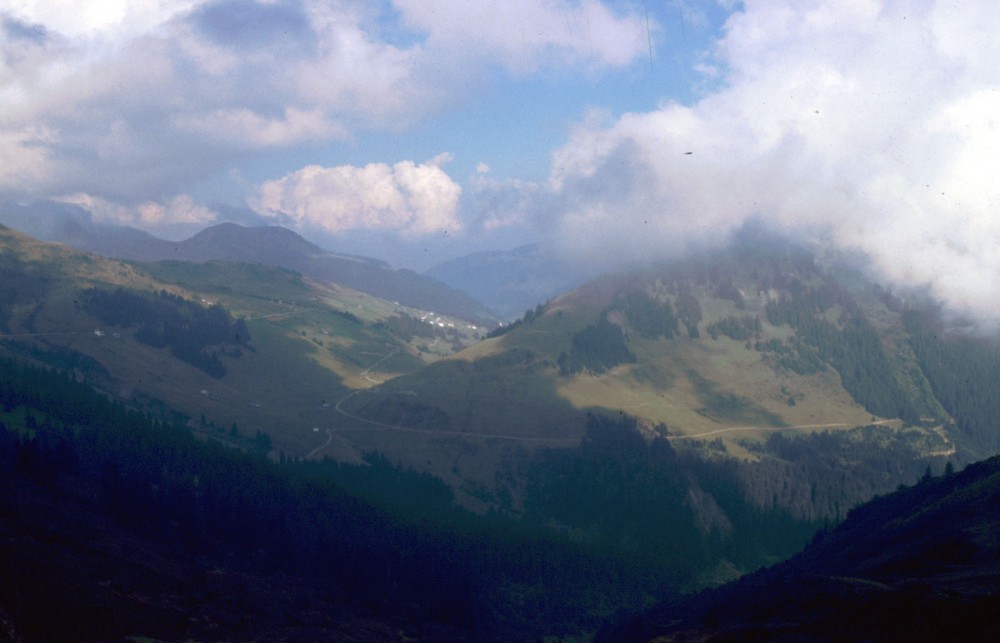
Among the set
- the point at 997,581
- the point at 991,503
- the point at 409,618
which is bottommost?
the point at 409,618

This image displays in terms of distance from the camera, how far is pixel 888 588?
71.8 m

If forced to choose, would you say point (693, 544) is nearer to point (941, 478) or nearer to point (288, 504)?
point (941, 478)

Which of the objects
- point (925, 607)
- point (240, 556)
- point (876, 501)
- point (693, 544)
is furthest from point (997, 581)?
point (693, 544)

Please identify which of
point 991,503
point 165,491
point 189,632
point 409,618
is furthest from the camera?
point 165,491

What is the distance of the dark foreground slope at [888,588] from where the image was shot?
2493 inches

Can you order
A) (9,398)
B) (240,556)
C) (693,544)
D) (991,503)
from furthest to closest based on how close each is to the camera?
1. (693,544)
2. (9,398)
3. (240,556)
4. (991,503)

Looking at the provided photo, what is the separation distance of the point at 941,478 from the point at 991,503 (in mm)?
40430

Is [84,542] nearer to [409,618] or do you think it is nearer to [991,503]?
[409,618]

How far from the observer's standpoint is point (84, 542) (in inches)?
4094

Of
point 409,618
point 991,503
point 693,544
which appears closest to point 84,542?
point 409,618

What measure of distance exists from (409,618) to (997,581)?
3082 inches

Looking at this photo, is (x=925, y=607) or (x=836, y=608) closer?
(x=925, y=607)

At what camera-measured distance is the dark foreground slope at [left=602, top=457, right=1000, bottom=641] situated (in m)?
63.3

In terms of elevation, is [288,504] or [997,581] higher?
[997,581]
